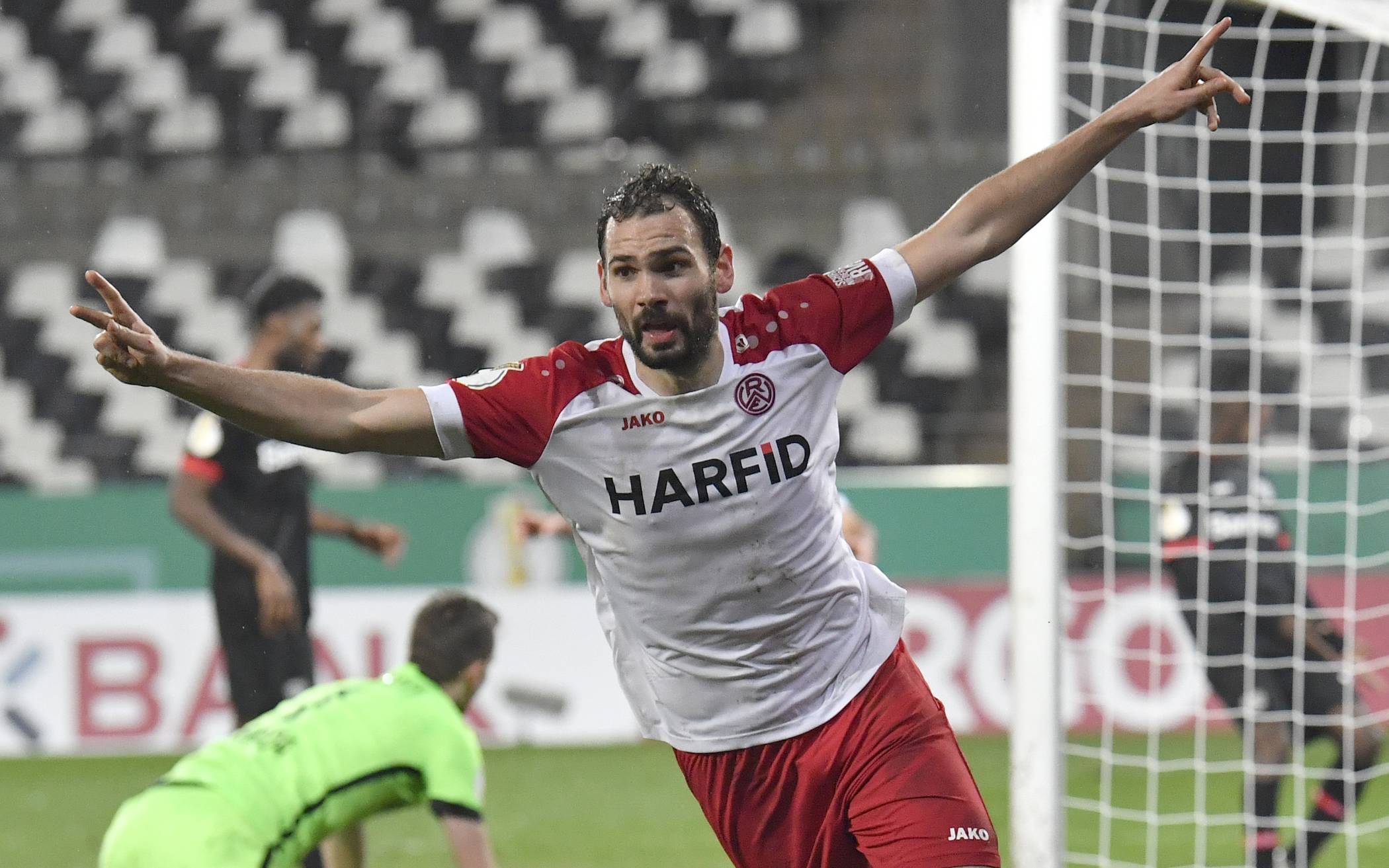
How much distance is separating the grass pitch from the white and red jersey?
289 centimetres

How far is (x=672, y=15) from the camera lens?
12.9 m

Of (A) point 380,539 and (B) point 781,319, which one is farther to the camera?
(A) point 380,539

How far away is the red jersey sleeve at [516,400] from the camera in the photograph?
3139mm

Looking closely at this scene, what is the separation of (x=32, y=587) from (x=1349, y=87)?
7.21 metres

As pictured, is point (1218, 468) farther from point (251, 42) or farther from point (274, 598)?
point (251, 42)

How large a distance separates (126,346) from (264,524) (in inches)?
137

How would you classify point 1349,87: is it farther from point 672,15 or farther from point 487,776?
point 672,15

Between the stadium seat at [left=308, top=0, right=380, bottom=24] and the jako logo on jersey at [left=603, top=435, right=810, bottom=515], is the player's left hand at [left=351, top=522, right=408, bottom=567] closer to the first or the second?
the jako logo on jersey at [left=603, top=435, right=810, bottom=515]

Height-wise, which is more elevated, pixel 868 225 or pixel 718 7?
pixel 718 7

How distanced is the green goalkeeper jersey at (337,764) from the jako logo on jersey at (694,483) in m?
1.18

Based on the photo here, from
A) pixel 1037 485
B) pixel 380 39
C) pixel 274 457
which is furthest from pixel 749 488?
pixel 380 39

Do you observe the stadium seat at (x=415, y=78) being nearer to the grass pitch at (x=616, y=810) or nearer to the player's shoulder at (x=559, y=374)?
the grass pitch at (x=616, y=810)

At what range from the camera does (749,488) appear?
3270mm

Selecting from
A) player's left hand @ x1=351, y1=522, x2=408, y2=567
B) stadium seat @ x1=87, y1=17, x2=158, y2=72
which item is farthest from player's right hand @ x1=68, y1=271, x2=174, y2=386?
stadium seat @ x1=87, y1=17, x2=158, y2=72
